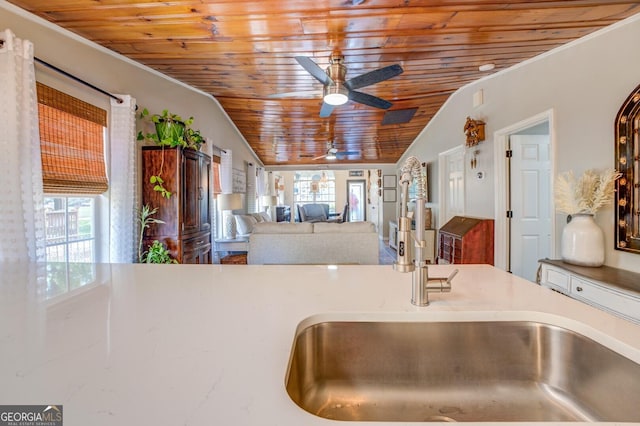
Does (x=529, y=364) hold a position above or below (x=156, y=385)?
below

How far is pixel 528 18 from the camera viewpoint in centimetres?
228

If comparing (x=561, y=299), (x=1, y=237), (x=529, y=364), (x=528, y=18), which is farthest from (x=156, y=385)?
(x=528, y=18)

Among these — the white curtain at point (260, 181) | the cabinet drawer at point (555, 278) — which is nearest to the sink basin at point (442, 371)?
the cabinet drawer at point (555, 278)

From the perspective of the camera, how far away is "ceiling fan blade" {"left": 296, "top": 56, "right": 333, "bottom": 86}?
2.37 m

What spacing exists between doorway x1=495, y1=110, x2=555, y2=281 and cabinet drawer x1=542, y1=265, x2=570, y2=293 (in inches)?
46.5

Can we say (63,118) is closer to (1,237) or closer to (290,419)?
(1,237)

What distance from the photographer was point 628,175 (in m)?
2.02

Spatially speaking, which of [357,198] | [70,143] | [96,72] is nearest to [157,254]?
[70,143]

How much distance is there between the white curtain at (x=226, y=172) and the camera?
5117mm

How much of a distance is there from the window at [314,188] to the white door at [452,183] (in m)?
6.82

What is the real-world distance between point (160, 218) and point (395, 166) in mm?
6979

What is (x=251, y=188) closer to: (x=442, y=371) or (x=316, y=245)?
(x=316, y=245)

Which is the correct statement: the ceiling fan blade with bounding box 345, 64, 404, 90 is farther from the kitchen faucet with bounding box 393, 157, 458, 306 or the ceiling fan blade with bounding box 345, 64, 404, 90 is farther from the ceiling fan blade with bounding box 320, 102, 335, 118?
the kitchen faucet with bounding box 393, 157, 458, 306

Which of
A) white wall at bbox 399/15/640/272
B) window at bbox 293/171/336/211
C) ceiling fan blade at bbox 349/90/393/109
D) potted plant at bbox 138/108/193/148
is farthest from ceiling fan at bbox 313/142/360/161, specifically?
window at bbox 293/171/336/211
